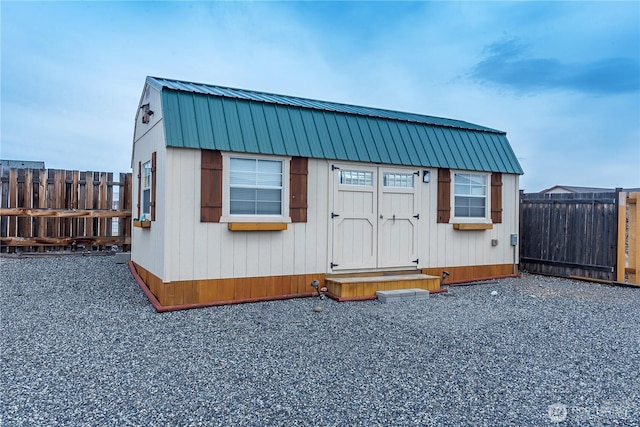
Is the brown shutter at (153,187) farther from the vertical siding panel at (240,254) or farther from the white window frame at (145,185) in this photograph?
the vertical siding panel at (240,254)

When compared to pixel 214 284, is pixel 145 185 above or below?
above

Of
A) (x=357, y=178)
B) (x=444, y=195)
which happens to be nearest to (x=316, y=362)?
(x=357, y=178)

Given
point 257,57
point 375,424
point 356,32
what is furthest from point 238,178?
point 356,32

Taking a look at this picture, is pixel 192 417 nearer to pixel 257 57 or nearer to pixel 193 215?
pixel 193 215

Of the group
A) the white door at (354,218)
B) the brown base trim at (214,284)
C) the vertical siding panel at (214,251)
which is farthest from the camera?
the white door at (354,218)

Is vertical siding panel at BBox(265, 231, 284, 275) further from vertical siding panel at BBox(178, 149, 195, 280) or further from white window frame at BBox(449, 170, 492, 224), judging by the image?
white window frame at BBox(449, 170, 492, 224)

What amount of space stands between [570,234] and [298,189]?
6.16 metres

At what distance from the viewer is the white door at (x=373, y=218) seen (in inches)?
249

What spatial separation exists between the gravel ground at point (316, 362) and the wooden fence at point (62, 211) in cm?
351

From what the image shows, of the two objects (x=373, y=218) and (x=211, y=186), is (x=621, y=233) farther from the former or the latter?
(x=211, y=186)

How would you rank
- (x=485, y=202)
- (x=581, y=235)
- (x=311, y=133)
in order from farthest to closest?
1. (x=581, y=235)
2. (x=485, y=202)
3. (x=311, y=133)

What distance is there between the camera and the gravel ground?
8.18ft

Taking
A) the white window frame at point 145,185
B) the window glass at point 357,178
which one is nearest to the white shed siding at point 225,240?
the window glass at point 357,178

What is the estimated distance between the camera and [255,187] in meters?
5.66
